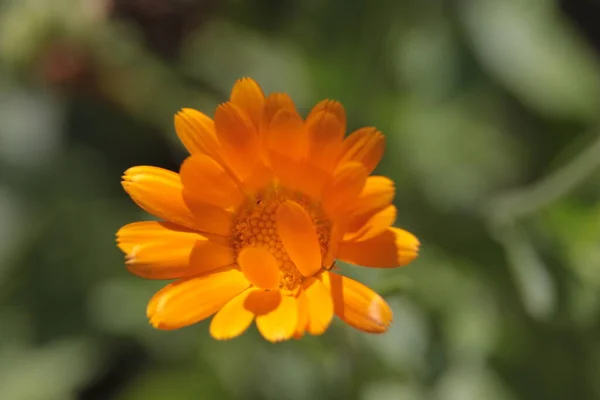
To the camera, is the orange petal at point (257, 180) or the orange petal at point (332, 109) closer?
the orange petal at point (332, 109)

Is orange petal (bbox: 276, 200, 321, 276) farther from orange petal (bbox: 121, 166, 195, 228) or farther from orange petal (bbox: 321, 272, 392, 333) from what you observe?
orange petal (bbox: 121, 166, 195, 228)

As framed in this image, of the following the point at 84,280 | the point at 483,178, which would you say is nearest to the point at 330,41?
the point at 483,178

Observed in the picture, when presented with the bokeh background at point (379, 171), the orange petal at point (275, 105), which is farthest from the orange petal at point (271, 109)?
the bokeh background at point (379, 171)

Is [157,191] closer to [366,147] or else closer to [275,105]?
[275,105]

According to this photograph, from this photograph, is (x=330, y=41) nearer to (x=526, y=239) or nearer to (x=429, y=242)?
(x=429, y=242)

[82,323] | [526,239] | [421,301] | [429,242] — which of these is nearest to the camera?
[526,239]

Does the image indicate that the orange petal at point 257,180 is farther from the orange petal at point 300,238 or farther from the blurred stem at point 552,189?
the blurred stem at point 552,189
